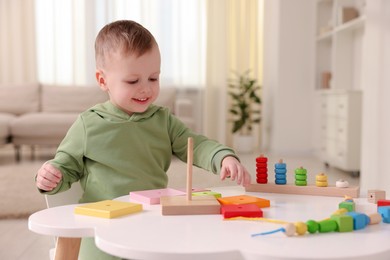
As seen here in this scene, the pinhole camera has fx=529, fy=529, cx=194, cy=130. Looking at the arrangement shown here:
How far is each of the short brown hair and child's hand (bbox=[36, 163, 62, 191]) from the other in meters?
0.29

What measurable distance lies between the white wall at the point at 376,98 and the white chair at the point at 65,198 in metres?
2.30

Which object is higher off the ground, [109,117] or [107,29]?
A: [107,29]

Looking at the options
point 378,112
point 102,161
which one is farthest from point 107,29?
point 378,112

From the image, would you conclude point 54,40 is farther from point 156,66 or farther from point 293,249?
point 293,249

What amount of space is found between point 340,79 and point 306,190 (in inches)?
158

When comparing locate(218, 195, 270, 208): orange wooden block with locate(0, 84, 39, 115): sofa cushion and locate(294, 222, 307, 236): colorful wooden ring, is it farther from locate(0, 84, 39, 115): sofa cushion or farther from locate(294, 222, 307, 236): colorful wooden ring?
locate(0, 84, 39, 115): sofa cushion

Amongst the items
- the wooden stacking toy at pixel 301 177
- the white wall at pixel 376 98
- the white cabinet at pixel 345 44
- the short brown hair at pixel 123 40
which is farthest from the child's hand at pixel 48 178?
the white cabinet at pixel 345 44

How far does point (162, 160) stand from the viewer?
1317 millimetres

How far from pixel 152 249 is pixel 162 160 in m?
0.61

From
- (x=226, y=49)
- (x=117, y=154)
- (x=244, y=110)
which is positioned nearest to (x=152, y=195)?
(x=117, y=154)

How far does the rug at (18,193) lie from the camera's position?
2.74 metres

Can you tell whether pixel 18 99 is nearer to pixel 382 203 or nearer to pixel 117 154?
pixel 117 154

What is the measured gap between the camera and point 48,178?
112cm

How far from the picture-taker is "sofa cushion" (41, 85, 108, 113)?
18.1 ft
